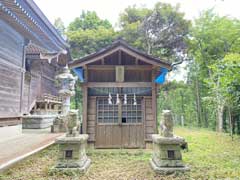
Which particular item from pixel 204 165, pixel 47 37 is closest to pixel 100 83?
pixel 47 37

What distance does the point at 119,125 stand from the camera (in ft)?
23.9

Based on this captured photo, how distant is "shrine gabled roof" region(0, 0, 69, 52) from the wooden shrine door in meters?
2.80

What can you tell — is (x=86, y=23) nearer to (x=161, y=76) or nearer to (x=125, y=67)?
(x=125, y=67)

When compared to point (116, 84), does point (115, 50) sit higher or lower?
higher

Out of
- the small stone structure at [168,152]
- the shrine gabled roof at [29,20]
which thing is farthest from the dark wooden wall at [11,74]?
the small stone structure at [168,152]

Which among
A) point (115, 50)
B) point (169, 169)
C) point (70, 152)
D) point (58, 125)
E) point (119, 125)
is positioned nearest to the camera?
point (169, 169)

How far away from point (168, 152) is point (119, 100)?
2960 millimetres

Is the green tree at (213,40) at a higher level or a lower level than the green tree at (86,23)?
lower

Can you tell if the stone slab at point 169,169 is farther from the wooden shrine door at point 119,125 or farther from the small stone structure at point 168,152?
the wooden shrine door at point 119,125

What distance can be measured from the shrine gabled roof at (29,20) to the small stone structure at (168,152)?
4339 millimetres

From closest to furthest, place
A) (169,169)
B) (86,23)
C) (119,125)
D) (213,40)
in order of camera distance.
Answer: (169,169) → (119,125) → (213,40) → (86,23)

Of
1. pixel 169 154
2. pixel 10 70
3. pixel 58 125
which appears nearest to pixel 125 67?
pixel 169 154

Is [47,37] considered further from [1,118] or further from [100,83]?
[1,118]

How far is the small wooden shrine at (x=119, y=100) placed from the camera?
7.25m
